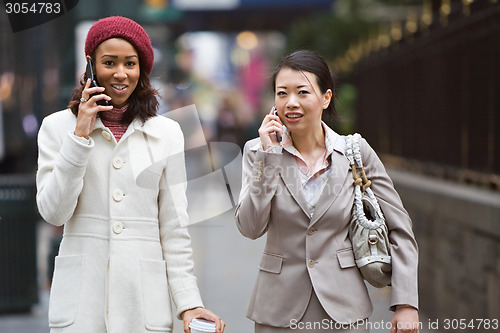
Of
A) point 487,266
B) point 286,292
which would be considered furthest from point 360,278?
point 487,266

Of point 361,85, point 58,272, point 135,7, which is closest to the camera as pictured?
point 58,272

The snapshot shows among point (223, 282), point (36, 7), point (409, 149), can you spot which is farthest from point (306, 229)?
point (409, 149)

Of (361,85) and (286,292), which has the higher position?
(361,85)

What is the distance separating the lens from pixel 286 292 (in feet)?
11.2

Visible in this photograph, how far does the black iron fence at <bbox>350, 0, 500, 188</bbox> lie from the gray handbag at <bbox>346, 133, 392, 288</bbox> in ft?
9.48

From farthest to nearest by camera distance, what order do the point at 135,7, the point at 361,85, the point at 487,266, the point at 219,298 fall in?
the point at 361,85
the point at 135,7
the point at 219,298
the point at 487,266

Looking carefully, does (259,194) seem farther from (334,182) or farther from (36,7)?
(36,7)

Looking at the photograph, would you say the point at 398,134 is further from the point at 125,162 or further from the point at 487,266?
the point at 125,162

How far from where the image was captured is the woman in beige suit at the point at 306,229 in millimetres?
3371

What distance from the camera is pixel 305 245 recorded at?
339 centimetres

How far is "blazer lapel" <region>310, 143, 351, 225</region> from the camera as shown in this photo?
3381 millimetres

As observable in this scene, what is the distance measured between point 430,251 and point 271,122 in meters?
4.39

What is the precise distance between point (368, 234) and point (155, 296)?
0.87 m

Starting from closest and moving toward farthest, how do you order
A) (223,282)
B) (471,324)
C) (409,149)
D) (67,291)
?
(67,291)
(471,324)
(223,282)
(409,149)
